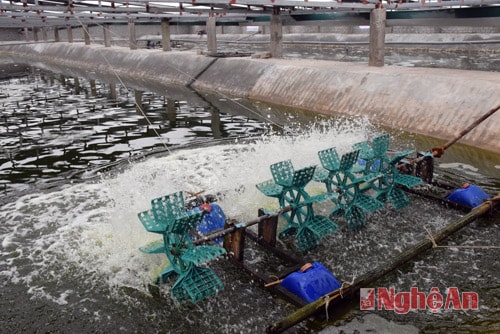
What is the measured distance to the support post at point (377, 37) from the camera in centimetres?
2208

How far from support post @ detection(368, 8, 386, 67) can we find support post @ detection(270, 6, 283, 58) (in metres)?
6.95

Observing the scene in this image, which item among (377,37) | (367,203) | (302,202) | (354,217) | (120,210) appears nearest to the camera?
(302,202)

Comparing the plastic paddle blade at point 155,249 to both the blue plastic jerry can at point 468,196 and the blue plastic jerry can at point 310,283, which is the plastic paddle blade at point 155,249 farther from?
the blue plastic jerry can at point 468,196

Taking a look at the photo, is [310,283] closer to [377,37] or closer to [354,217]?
[354,217]

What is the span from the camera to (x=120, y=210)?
9.27 meters

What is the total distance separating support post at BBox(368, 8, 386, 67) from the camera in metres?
22.1

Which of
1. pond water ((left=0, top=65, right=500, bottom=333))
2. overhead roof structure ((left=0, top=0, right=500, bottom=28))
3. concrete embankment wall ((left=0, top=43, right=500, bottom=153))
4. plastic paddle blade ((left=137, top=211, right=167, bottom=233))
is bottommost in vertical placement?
pond water ((left=0, top=65, right=500, bottom=333))

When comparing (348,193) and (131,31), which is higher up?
(131,31)

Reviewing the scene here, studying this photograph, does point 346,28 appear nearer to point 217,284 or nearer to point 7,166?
point 7,166

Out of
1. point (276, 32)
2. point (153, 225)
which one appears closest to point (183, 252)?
point (153, 225)

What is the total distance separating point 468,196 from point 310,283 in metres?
4.94

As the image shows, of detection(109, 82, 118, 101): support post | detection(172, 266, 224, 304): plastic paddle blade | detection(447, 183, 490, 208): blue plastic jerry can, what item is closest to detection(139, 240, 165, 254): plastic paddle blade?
detection(172, 266, 224, 304): plastic paddle blade

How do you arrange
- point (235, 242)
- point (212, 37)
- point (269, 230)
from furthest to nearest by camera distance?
point (212, 37) < point (269, 230) < point (235, 242)

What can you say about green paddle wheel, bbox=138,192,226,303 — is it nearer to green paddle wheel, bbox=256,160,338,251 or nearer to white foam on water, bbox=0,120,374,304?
white foam on water, bbox=0,120,374,304
